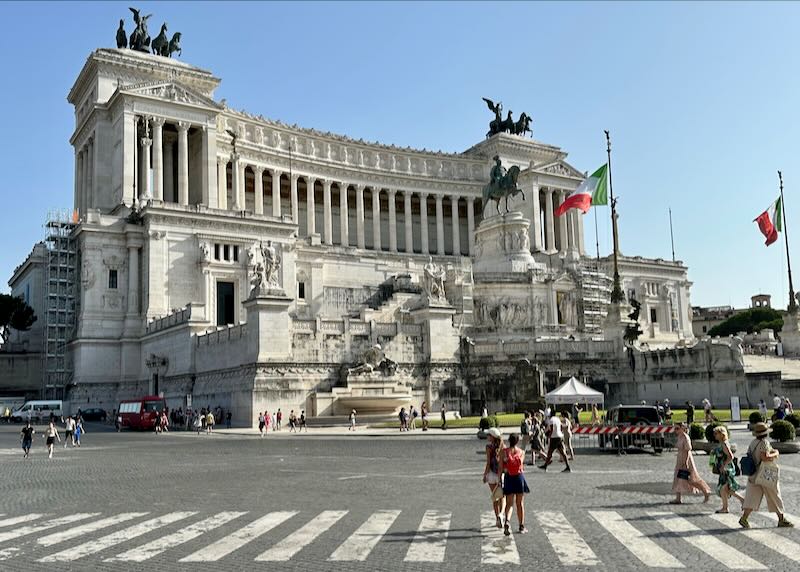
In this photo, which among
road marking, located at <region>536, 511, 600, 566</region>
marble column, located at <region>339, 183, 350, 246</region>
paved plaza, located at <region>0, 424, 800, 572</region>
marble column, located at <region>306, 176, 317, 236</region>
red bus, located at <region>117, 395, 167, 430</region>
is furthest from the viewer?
marble column, located at <region>339, 183, 350, 246</region>

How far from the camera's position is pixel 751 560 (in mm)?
11477

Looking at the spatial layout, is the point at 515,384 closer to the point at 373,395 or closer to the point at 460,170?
the point at 373,395

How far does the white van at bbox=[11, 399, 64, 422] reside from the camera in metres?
61.8

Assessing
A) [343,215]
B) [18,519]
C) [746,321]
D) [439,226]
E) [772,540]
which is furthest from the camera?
[746,321]

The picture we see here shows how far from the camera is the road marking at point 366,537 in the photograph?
12.1 m

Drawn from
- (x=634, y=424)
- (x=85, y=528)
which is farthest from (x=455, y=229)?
(x=85, y=528)

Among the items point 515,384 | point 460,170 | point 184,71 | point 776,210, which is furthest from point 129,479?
point 460,170

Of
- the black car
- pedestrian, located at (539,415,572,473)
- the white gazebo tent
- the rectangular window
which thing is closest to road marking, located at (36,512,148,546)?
pedestrian, located at (539,415,572,473)

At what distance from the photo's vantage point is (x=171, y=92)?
7981 cm

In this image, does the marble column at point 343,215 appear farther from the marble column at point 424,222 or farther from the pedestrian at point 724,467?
the pedestrian at point 724,467

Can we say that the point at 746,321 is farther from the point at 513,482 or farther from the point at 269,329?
the point at 513,482

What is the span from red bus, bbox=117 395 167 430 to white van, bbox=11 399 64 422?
44.0 ft

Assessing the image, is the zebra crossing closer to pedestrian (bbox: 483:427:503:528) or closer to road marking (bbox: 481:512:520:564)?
road marking (bbox: 481:512:520:564)

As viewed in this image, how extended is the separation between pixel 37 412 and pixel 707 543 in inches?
2328
